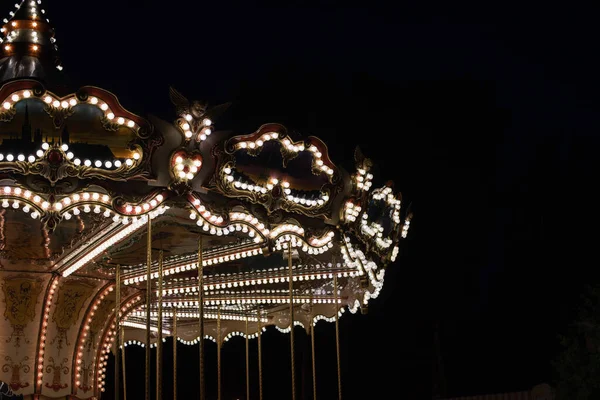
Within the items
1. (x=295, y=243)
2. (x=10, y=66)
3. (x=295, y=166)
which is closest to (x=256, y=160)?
(x=295, y=166)

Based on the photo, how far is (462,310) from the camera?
856 inches

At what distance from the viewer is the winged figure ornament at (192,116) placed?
6352 mm

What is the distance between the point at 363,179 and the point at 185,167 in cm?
206

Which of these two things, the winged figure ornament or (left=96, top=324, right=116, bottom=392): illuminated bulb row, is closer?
the winged figure ornament

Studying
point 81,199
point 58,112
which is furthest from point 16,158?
point 81,199

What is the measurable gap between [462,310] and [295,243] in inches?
581

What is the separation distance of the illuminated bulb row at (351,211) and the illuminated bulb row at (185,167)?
1753 millimetres

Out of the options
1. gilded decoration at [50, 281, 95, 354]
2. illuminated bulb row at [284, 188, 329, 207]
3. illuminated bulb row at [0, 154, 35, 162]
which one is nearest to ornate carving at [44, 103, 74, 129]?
illuminated bulb row at [0, 154, 35, 162]

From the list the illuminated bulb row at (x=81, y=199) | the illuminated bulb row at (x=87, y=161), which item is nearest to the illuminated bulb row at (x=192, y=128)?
the illuminated bulb row at (x=87, y=161)

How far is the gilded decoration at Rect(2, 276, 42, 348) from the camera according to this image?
922cm

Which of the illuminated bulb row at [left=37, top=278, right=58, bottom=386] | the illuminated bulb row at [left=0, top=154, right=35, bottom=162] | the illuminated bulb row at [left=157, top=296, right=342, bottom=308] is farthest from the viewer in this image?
the illuminated bulb row at [left=157, top=296, right=342, bottom=308]

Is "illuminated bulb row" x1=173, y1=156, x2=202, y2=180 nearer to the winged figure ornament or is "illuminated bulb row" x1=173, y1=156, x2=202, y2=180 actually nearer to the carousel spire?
the winged figure ornament

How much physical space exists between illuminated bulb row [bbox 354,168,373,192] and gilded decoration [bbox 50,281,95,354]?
3807mm

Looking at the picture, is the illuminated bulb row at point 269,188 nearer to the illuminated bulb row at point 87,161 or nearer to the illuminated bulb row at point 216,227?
the illuminated bulb row at point 216,227
